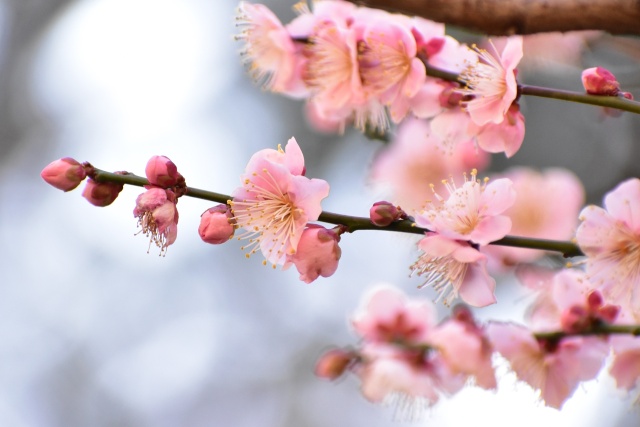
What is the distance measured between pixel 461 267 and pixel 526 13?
0.24m

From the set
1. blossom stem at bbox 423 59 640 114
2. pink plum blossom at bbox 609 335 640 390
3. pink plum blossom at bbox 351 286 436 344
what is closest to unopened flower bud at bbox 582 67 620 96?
blossom stem at bbox 423 59 640 114

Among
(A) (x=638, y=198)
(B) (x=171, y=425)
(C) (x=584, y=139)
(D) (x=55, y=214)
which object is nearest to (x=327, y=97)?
(A) (x=638, y=198)

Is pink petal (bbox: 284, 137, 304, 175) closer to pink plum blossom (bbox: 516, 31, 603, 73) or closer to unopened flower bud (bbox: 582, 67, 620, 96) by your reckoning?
unopened flower bud (bbox: 582, 67, 620, 96)

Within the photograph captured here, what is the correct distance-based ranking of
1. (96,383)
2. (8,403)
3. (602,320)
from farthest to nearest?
(96,383), (8,403), (602,320)

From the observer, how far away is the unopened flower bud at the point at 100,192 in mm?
745

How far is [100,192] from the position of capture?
2.44ft

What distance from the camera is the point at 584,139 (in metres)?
3.06

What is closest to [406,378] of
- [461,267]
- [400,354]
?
[400,354]

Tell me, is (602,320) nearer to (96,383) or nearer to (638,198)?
(638,198)

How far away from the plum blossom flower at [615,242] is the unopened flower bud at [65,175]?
458 millimetres

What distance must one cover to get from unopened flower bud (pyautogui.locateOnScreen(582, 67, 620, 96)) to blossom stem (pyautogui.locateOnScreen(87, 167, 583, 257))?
0.14m

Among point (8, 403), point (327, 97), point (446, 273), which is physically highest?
point (327, 97)

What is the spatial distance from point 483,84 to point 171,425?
335 cm

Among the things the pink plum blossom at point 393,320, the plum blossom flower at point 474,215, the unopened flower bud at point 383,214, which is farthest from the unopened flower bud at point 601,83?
the pink plum blossom at point 393,320
